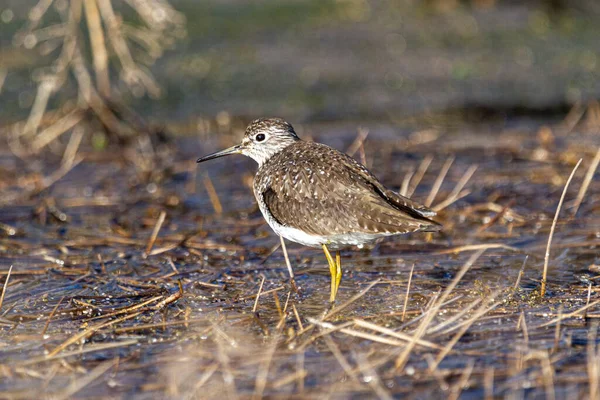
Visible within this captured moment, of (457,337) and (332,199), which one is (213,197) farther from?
(457,337)

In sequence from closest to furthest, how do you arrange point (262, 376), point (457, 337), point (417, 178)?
point (262, 376), point (457, 337), point (417, 178)

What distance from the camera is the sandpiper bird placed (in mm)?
5652

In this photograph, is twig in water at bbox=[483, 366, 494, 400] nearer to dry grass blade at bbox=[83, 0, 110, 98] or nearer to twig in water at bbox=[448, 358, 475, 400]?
twig in water at bbox=[448, 358, 475, 400]

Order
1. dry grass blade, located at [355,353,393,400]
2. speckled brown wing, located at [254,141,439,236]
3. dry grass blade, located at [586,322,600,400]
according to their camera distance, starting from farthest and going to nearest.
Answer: speckled brown wing, located at [254,141,439,236], dry grass blade, located at [355,353,393,400], dry grass blade, located at [586,322,600,400]

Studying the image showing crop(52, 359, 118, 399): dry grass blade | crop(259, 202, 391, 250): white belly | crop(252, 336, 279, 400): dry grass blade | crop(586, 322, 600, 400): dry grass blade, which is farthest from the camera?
crop(259, 202, 391, 250): white belly

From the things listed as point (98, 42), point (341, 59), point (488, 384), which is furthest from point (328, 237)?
point (341, 59)

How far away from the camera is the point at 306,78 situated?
40.3 ft

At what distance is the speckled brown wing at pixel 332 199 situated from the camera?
563 cm

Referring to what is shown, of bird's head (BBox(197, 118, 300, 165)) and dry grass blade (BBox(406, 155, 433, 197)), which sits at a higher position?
bird's head (BBox(197, 118, 300, 165))

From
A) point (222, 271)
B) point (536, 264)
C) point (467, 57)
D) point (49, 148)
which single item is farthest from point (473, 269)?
point (467, 57)

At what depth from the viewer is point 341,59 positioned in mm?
12695

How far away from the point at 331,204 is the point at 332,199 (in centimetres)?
3

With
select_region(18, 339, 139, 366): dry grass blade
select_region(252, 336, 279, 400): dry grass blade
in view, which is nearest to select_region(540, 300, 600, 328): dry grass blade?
select_region(252, 336, 279, 400): dry grass blade

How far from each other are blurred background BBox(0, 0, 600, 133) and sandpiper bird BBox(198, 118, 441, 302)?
4.96 metres
